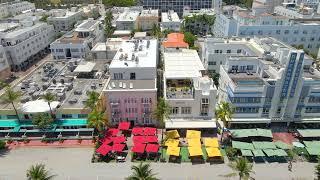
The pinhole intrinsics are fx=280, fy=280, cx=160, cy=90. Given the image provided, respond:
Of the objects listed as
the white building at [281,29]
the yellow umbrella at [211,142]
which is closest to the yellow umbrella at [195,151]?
the yellow umbrella at [211,142]

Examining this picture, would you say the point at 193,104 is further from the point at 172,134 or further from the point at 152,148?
the point at 152,148

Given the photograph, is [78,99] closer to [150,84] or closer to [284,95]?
[150,84]

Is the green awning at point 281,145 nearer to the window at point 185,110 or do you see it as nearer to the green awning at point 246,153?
the green awning at point 246,153

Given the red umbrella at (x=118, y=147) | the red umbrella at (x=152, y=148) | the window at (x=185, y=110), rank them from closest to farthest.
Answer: the red umbrella at (x=152, y=148) → the red umbrella at (x=118, y=147) → the window at (x=185, y=110)

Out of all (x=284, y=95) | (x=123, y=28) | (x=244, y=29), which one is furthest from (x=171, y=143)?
(x=123, y=28)

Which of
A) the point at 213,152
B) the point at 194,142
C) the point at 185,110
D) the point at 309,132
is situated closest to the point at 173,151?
the point at 194,142
